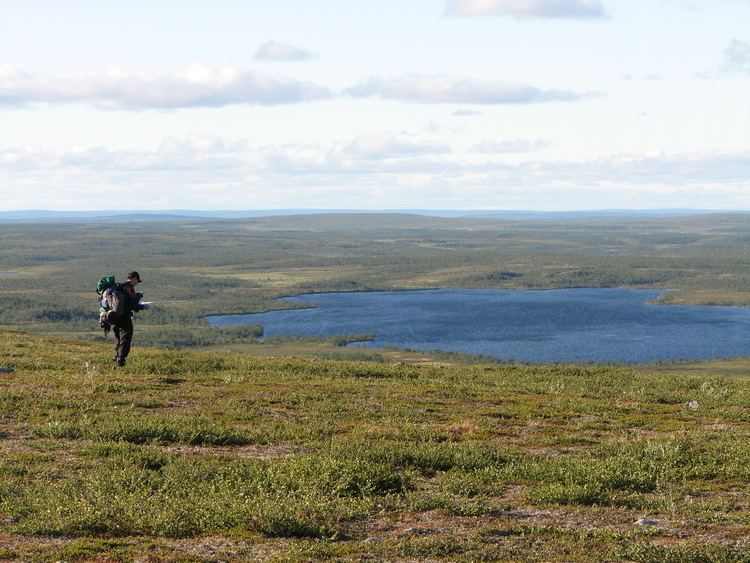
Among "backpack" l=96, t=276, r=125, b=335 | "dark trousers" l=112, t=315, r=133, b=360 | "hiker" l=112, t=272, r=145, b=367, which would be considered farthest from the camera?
"dark trousers" l=112, t=315, r=133, b=360

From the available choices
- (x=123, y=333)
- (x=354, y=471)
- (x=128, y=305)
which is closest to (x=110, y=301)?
(x=128, y=305)

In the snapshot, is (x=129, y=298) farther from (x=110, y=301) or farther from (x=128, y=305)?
(x=110, y=301)

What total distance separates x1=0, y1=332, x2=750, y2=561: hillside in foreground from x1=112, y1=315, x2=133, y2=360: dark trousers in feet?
3.96

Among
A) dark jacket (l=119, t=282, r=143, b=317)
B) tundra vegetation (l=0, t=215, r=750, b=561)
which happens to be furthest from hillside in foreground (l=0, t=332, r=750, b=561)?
dark jacket (l=119, t=282, r=143, b=317)

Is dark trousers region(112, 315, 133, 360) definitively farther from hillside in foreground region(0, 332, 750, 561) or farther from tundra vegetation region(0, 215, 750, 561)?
hillside in foreground region(0, 332, 750, 561)

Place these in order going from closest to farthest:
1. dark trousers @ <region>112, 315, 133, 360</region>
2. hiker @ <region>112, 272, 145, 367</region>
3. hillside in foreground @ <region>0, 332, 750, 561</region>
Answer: hillside in foreground @ <region>0, 332, 750, 561</region>
hiker @ <region>112, 272, 145, 367</region>
dark trousers @ <region>112, 315, 133, 360</region>

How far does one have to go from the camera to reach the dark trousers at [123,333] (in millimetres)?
27219

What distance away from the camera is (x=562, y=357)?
142 m

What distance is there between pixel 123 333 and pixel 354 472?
48.8ft

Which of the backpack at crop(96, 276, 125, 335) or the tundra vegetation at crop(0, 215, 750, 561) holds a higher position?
the backpack at crop(96, 276, 125, 335)

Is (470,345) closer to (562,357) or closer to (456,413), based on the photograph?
(562,357)

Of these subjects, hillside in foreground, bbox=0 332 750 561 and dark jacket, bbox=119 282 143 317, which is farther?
dark jacket, bbox=119 282 143 317

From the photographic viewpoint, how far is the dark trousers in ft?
89.3

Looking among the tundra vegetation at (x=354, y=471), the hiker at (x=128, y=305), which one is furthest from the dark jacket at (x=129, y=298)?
the tundra vegetation at (x=354, y=471)
